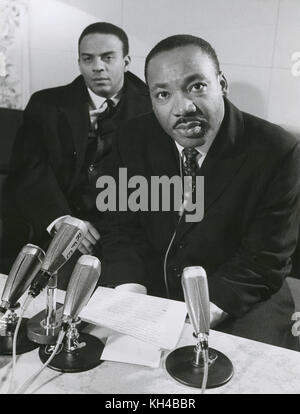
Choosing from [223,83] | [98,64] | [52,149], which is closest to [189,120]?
[223,83]

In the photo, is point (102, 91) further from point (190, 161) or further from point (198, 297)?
point (198, 297)

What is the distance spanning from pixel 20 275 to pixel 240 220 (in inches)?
32.5

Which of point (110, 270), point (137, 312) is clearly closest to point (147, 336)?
point (137, 312)

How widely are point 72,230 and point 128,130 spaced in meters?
0.78

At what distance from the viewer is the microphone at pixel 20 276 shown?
1.00 m

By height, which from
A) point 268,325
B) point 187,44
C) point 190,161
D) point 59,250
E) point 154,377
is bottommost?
point 268,325

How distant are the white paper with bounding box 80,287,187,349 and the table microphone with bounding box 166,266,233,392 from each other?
4cm

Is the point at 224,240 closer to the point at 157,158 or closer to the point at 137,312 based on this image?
the point at 157,158

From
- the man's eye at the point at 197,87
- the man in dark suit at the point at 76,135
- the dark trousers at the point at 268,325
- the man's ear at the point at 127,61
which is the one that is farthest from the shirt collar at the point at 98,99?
the dark trousers at the point at 268,325

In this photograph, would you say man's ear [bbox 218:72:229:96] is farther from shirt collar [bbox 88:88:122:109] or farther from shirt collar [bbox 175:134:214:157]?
shirt collar [bbox 88:88:122:109]

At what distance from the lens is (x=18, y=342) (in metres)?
1.03
